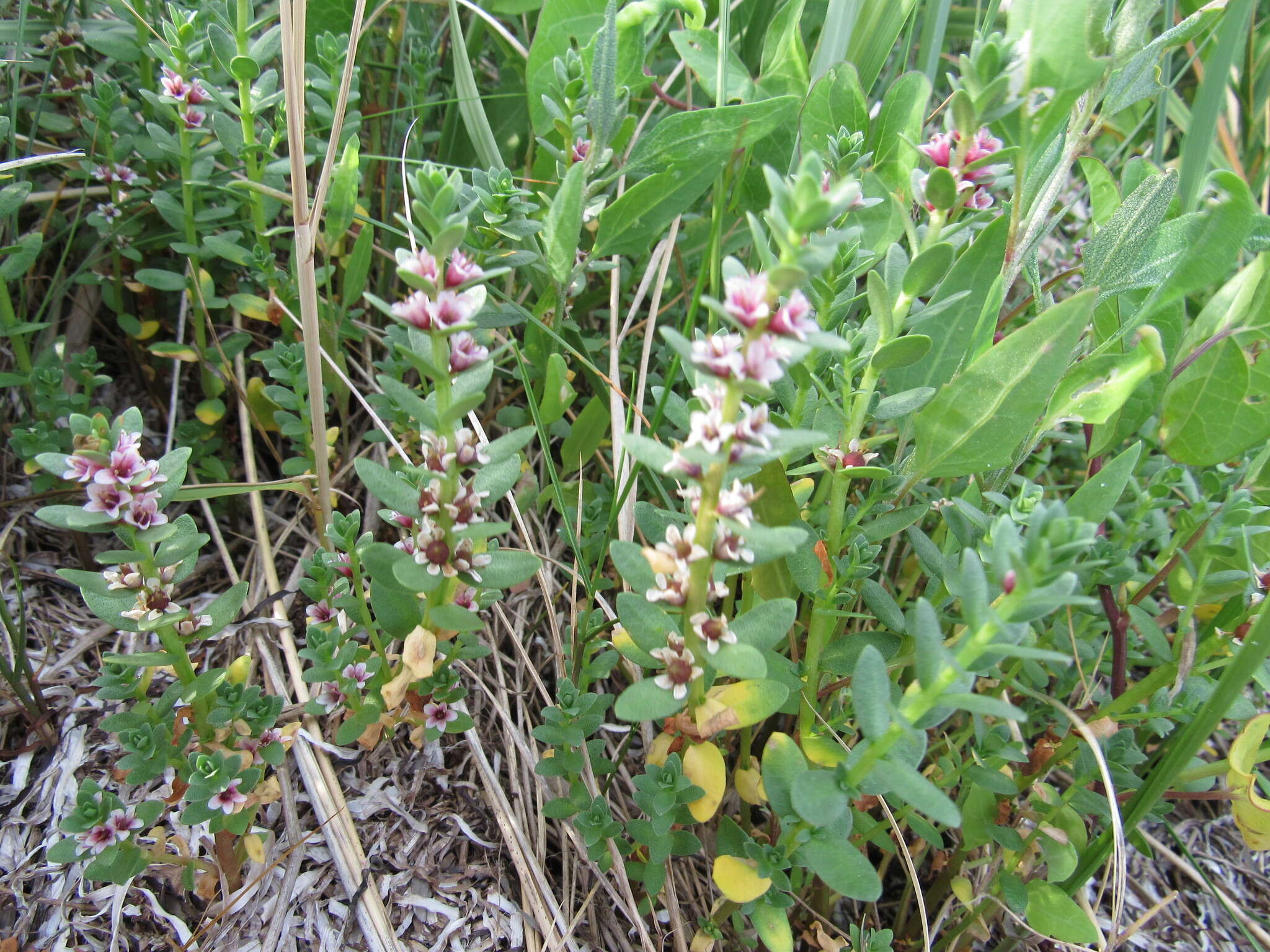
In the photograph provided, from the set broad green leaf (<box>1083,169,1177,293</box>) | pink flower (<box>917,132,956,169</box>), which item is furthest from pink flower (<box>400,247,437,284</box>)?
broad green leaf (<box>1083,169,1177,293</box>)

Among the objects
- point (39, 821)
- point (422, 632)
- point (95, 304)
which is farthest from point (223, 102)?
point (39, 821)

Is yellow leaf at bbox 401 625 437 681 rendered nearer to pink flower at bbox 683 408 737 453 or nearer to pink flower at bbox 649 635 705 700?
pink flower at bbox 649 635 705 700

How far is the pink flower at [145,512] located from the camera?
1.22 meters

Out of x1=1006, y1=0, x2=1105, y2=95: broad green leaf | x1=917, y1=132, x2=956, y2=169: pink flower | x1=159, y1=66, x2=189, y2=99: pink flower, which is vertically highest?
x1=1006, y1=0, x2=1105, y2=95: broad green leaf

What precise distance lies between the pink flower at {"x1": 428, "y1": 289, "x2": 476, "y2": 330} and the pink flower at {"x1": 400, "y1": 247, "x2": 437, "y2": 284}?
0.02 m

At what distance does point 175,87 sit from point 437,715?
1246 millimetres

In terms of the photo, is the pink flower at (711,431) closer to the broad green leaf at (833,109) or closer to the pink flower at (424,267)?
the pink flower at (424,267)

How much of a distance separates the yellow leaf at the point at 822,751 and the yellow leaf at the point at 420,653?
0.58 meters

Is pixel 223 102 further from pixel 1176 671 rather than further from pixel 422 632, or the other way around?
pixel 1176 671

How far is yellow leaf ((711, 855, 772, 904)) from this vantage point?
126 cm

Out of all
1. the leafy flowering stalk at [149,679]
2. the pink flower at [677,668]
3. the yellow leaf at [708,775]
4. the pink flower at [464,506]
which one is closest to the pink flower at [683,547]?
the pink flower at [677,668]

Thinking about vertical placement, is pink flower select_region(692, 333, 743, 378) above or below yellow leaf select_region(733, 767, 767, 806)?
above

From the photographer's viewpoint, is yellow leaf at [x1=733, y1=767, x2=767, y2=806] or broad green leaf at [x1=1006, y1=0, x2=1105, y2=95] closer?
broad green leaf at [x1=1006, y1=0, x2=1105, y2=95]

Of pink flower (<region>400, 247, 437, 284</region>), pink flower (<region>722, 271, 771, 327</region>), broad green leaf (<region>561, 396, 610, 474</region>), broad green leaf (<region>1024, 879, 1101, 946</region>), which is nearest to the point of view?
pink flower (<region>722, 271, 771, 327</region>)
